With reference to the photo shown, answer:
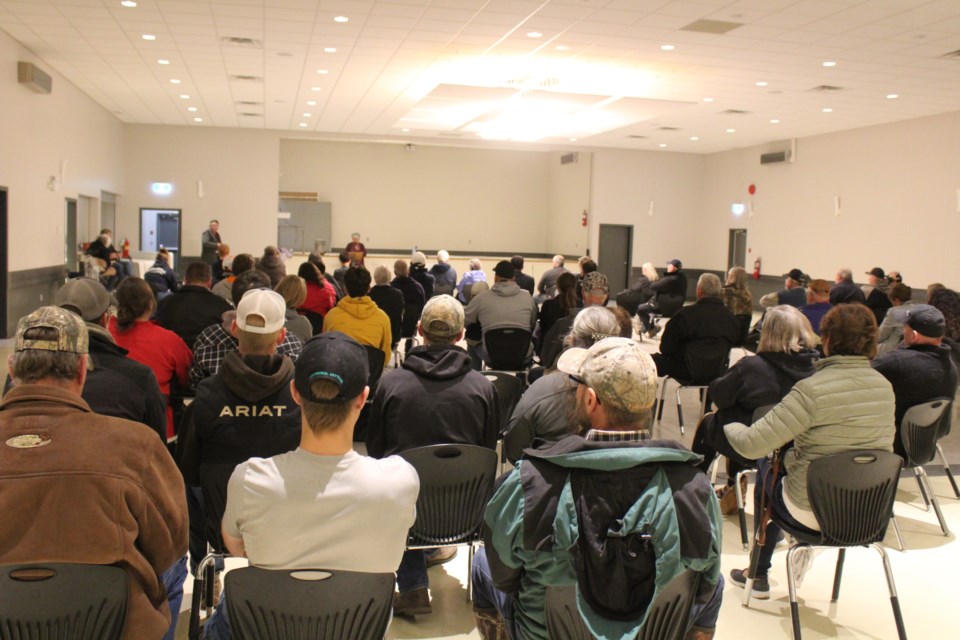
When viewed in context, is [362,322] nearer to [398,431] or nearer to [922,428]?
[398,431]

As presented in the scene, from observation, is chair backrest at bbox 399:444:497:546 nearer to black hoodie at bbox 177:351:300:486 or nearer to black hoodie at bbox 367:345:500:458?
black hoodie at bbox 367:345:500:458

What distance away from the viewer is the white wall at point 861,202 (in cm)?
1424

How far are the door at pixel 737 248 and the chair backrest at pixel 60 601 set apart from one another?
1974cm

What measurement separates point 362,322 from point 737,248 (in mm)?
16466

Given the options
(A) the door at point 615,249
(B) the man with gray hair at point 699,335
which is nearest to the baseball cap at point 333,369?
(B) the man with gray hair at point 699,335

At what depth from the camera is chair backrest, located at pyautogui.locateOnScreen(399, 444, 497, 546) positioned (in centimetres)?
299

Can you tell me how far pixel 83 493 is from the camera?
193cm

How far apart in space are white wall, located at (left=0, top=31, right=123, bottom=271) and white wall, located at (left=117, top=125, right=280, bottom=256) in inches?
97.8

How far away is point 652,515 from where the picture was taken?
1.80 meters

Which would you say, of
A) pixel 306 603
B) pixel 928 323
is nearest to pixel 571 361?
pixel 306 603

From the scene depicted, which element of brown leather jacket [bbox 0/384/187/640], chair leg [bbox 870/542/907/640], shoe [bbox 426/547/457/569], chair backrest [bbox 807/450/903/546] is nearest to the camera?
brown leather jacket [bbox 0/384/187/640]

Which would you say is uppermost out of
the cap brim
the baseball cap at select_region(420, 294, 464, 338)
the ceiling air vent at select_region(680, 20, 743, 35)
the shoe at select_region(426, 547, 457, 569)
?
the ceiling air vent at select_region(680, 20, 743, 35)

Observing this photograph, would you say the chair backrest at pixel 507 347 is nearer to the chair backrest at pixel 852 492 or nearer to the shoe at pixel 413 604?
the shoe at pixel 413 604

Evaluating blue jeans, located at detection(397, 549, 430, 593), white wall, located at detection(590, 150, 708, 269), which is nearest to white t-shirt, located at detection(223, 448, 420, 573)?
blue jeans, located at detection(397, 549, 430, 593)
